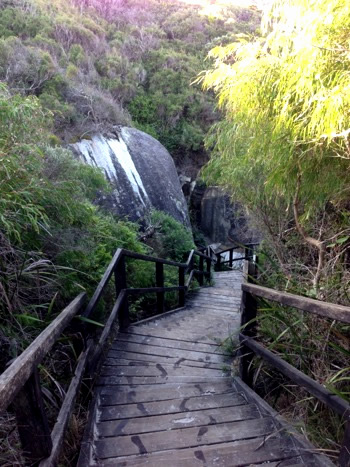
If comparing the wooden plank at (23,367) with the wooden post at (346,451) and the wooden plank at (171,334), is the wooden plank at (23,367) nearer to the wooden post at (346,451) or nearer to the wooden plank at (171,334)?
the wooden post at (346,451)

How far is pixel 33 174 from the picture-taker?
319cm

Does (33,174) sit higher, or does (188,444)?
(33,174)

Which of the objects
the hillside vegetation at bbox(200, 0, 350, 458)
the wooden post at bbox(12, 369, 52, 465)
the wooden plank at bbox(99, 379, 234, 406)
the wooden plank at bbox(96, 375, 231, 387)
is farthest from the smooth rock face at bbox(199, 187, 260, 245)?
the wooden post at bbox(12, 369, 52, 465)

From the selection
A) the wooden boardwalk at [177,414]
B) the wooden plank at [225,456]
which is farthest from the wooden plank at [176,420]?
the wooden plank at [225,456]

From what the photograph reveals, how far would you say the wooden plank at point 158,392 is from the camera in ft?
9.17

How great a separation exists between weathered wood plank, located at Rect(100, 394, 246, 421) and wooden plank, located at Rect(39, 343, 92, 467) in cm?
36

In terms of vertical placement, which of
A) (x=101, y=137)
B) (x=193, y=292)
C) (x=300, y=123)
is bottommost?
(x=193, y=292)

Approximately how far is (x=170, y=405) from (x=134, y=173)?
8718mm

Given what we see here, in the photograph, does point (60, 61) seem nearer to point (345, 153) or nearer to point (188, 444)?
point (345, 153)

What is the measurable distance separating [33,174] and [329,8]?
2.63 meters

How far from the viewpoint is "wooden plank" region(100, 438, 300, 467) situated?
6.82ft

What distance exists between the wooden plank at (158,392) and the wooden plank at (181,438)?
0.45 m

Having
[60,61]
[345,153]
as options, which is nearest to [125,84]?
[60,61]

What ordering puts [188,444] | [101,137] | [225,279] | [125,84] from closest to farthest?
[188,444], [101,137], [225,279], [125,84]
